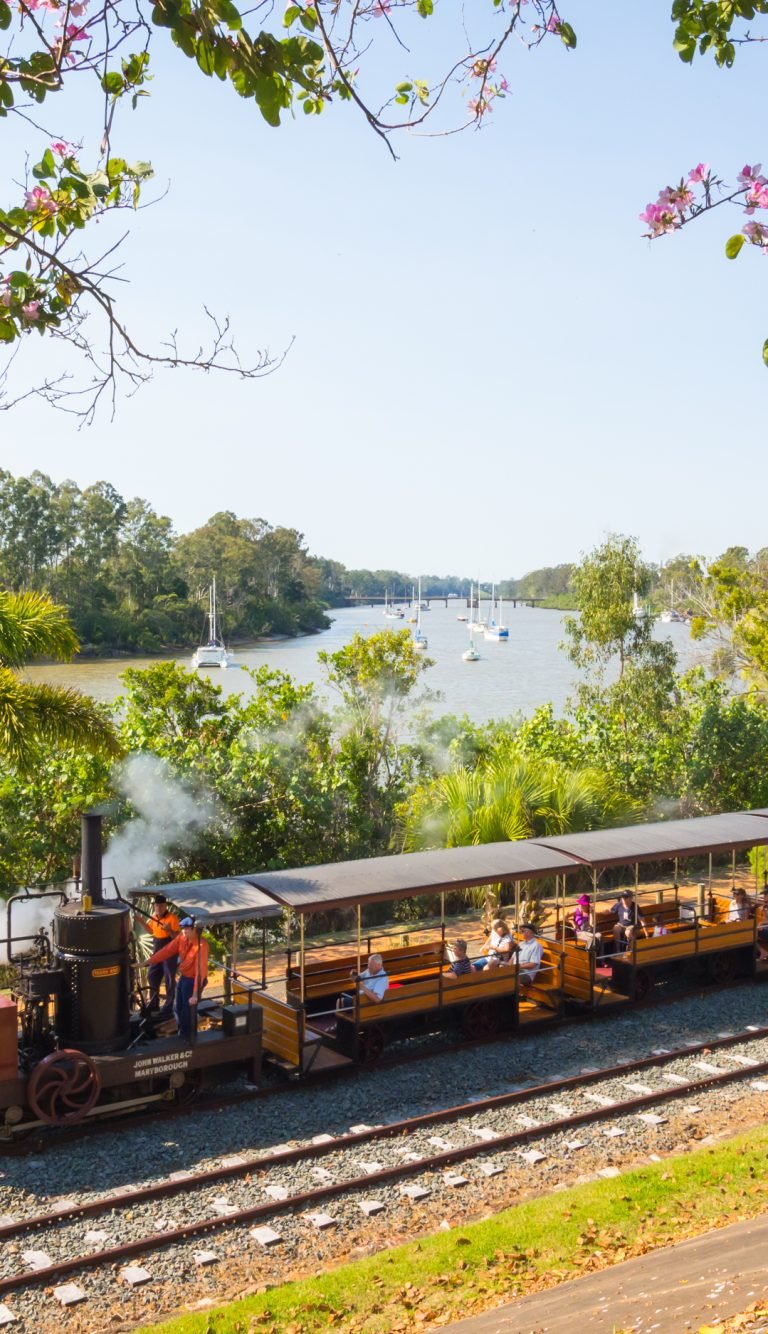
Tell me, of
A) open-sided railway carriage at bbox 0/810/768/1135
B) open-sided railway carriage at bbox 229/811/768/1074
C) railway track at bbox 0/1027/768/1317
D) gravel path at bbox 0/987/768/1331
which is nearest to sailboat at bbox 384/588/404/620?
open-sided railway carriage at bbox 229/811/768/1074

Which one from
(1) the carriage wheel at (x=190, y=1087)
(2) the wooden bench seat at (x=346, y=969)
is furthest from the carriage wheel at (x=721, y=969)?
(1) the carriage wheel at (x=190, y=1087)

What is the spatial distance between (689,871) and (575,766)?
3.09m

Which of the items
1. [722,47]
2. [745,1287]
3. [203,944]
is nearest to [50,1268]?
[203,944]

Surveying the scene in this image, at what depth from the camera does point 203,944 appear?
12.1 meters

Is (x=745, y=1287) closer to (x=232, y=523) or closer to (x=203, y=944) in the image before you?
(x=203, y=944)

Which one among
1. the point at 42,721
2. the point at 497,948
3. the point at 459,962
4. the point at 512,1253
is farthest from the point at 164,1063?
the point at 42,721

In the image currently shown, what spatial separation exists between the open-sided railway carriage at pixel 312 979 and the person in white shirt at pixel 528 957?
5.8 inches

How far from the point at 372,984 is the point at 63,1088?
3.80 m

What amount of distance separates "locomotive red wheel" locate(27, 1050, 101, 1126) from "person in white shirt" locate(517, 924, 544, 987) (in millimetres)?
5557

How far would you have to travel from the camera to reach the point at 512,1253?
873 centimetres

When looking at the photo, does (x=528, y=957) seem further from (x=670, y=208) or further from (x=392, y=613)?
(x=392, y=613)

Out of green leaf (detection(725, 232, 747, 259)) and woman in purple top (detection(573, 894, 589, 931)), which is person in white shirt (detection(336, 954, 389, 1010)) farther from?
green leaf (detection(725, 232, 747, 259))

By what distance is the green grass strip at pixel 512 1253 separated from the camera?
7.94 m

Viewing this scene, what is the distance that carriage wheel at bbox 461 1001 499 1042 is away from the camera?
14.1 m
